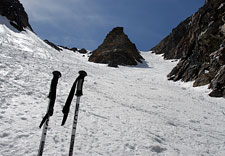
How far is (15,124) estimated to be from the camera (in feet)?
16.0

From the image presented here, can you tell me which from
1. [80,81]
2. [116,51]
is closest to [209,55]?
[80,81]

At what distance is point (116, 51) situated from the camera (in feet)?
170

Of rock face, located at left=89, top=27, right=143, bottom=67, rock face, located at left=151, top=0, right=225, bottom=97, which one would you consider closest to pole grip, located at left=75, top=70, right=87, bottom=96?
rock face, located at left=151, top=0, right=225, bottom=97

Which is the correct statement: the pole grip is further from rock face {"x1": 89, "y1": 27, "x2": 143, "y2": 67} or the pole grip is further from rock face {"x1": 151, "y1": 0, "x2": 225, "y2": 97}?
rock face {"x1": 89, "y1": 27, "x2": 143, "y2": 67}

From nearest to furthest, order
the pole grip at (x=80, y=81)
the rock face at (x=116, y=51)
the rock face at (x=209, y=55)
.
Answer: the pole grip at (x=80, y=81)
the rock face at (x=209, y=55)
the rock face at (x=116, y=51)

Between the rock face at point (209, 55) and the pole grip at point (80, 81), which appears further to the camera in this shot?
the rock face at point (209, 55)

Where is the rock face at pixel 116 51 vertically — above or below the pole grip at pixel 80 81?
above

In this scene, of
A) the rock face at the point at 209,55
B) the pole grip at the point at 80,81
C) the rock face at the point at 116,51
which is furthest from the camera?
the rock face at the point at 116,51

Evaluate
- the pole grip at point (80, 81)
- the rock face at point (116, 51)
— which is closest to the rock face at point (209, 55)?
the pole grip at point (80, 81)

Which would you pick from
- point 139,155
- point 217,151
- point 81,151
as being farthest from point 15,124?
point 217,151

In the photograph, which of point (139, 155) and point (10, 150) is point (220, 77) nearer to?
point (139, 155)

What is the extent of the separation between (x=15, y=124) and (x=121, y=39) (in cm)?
6070

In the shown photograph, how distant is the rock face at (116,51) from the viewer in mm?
48625

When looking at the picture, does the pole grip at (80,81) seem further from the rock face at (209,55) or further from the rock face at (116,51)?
the rock face at (116,51)
